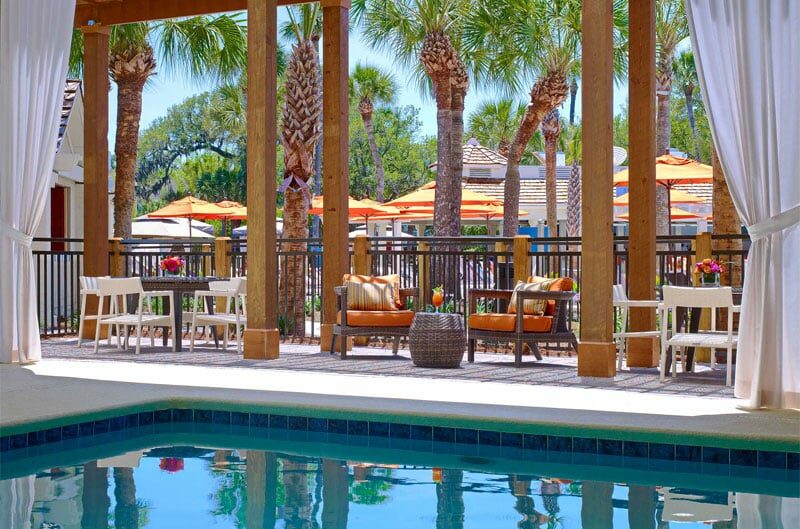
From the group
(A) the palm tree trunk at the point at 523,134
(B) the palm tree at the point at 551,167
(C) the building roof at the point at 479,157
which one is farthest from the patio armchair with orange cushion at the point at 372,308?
(C) the building roof at the point at 479,157

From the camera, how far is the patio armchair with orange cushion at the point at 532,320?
8.88 m

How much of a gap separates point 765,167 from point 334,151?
4.97 metres

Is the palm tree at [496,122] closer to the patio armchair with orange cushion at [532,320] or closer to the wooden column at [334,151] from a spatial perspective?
the wooden column at [334,151]

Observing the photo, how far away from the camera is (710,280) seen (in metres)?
8.52

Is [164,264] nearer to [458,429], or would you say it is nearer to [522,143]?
[458,429]

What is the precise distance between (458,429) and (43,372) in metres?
3.97

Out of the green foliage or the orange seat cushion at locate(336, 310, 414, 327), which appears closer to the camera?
the orange seat cushion at locate(336, 310, 414, 327)

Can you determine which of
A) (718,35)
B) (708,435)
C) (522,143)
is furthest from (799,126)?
(522,143)

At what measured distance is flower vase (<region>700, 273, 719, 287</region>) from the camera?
848 centimetres

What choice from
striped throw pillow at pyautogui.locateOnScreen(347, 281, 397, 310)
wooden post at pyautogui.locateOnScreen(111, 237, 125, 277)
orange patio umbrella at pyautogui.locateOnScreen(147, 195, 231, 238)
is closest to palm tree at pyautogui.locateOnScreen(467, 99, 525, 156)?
orange patio umbrella at pyautogui.locateOnScreen(147, 195, 231, 238)

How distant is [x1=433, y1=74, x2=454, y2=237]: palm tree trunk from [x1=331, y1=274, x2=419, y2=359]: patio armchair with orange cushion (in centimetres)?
836

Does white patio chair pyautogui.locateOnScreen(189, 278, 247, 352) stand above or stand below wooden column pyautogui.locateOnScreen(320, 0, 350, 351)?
below

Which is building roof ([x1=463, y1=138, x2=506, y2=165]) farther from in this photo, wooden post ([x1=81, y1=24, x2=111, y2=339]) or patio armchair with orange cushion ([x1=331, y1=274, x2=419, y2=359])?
patio armchair with orange cushion ([x1=331, y1=274, x2=419, y2=359])

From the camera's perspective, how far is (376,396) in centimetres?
691
